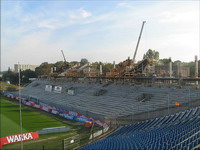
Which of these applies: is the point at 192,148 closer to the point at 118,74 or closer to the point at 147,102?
the point at 147,102

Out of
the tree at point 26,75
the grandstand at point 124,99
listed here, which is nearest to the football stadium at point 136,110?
the grandstand at point 124,99

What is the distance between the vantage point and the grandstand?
20500mm

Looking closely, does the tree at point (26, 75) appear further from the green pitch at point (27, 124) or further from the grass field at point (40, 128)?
the green pitch at point (27, 124)

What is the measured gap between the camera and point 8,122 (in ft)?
79.7

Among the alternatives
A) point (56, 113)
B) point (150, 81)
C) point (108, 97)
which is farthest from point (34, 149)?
point (150, 81)

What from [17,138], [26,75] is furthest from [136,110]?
[26,75]

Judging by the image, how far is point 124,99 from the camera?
28.2 m

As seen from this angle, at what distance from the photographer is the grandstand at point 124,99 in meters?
20.5

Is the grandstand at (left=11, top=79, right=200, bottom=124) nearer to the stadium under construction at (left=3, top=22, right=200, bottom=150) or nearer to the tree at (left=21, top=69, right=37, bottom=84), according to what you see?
the stadium under construction at (left=3, top=22, right=200, bottom=150)

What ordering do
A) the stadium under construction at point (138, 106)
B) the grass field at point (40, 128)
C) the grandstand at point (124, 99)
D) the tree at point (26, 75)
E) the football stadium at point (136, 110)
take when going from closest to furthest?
the football stadium at point (136, 110), the stadium under construction at point (138, 106), the grass field at point (40, 128), the grandstand at point (124, 99), the tree at point (26, 75)

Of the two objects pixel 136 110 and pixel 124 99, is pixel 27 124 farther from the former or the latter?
pixel 124 99

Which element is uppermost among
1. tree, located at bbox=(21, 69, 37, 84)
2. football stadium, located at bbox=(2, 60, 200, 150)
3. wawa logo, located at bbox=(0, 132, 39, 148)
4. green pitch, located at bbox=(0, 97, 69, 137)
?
tree, located at bbox=(21, 69, 37, 84)

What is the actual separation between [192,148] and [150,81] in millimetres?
23433

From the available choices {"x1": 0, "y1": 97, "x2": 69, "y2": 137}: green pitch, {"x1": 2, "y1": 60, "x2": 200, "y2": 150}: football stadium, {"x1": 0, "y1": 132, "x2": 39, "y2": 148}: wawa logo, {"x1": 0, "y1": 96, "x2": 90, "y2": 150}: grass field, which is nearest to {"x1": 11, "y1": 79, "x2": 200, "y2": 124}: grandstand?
{"x1": 2, "y1": 60, "x2": 200, "y2": 150}: football stadium
